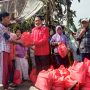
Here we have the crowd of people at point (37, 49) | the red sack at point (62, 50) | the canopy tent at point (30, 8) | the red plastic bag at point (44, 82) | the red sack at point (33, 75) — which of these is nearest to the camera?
the red plastic bag at point (44, 82)

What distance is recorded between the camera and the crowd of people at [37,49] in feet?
24.4

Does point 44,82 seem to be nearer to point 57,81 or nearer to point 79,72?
point 57,81

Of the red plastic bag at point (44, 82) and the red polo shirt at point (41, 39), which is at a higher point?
the red polo shirt at point (41, 39)

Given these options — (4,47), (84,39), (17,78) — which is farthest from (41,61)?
(4,47)

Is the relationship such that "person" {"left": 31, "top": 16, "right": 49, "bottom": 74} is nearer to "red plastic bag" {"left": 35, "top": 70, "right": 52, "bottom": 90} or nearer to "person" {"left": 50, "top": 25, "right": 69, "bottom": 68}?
"person" {"left": 50, "top": 25, "right": 69, "bottom": 68}

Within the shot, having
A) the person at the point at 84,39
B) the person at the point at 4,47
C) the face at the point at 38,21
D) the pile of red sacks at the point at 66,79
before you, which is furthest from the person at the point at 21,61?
the pile of red sacks at the point at 66,79

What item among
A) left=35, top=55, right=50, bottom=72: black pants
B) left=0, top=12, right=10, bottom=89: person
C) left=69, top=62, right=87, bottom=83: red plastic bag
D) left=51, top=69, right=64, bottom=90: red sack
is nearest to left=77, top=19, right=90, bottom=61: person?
left=35, top=55, right=50, bottom=72: black pants

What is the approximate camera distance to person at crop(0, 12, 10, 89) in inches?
285

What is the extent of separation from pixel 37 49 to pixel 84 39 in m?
1.08

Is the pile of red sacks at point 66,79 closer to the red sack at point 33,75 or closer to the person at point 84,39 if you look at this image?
the person at point 84,39

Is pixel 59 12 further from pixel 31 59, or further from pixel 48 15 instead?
pixel 31 59

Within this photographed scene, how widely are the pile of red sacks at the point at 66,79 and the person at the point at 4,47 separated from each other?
0.88 m

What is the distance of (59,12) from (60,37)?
5.45m

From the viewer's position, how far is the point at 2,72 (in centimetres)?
736
